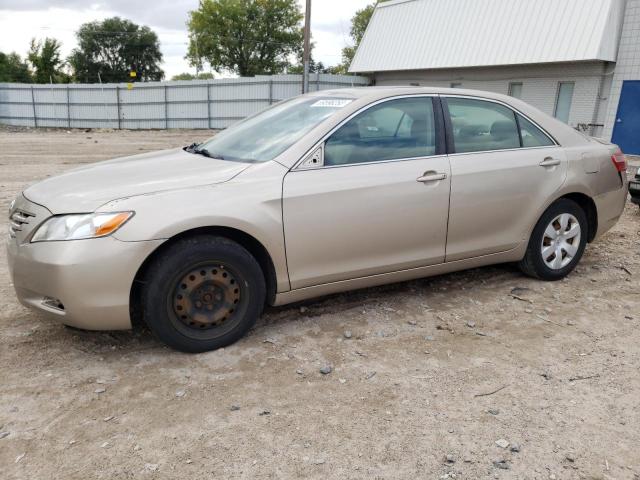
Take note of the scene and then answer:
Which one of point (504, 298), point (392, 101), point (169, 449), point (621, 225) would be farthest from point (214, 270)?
point (621, 225)

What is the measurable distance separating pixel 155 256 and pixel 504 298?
9.25 feet

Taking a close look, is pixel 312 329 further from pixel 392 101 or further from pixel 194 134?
A: pixel 194 134

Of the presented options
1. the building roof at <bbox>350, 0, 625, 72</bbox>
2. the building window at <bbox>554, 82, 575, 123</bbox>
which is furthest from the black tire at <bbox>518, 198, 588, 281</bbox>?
the building window at <bbox>554, 82, 575, 123</bbox>

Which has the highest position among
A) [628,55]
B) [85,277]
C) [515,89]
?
[628,55]

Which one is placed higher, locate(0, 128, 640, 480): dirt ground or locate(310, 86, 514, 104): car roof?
locate(310, 86, 514, 104): car roof

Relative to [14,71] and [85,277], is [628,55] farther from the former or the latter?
[14,71]

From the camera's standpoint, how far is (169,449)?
2582 millimetres

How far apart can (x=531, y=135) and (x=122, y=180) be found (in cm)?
323

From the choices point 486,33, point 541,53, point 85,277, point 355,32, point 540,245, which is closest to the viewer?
point 85,277

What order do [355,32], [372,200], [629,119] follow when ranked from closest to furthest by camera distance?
[372,200], [629,119], [355,32]

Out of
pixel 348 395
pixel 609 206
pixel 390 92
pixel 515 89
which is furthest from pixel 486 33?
pixel 348 395

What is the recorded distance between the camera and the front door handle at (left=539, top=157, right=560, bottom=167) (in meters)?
4.50

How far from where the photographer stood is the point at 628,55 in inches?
636

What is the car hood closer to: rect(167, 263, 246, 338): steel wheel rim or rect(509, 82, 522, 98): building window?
rect(167, 263, 246, 338): steel wheel rim
